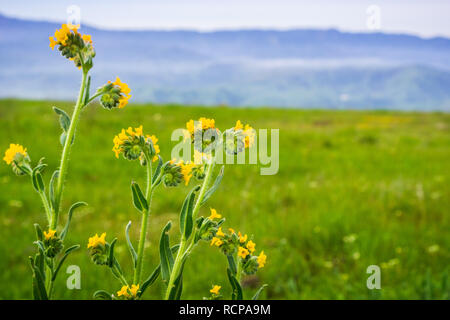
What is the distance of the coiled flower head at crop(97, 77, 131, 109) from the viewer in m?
1.29

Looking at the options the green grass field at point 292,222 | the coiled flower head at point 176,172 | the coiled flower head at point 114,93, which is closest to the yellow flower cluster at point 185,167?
the coiled flower head at point 176,172

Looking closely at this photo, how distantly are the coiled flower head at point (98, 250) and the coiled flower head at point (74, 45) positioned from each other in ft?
1.77

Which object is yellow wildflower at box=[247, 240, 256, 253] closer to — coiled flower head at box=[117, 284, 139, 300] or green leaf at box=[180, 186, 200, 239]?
green leaf at box=[180, 186, 200, 239]

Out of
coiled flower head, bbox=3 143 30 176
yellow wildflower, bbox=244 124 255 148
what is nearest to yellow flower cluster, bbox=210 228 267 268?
yellow wildflower, bbox=244 124 255 148

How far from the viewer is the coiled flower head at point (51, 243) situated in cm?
132

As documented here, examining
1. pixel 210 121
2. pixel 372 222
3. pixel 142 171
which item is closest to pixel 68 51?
pixel 210 121

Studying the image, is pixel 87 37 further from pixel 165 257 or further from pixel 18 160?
pixel 165 257

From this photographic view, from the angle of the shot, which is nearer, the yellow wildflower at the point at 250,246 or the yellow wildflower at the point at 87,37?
the yellow wildflower at the point at 87,37

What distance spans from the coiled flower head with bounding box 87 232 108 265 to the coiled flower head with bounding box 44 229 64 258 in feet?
0.31

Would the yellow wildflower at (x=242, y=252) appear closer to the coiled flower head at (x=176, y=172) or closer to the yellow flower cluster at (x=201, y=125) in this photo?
the coiled flower head at (x=176, y=172)

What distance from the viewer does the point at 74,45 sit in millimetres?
1277

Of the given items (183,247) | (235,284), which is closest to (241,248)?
(235,284)

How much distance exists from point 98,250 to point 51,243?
15 cm

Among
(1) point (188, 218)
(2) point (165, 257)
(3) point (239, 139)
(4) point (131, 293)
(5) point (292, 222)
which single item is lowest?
(4) point (131, 293)
